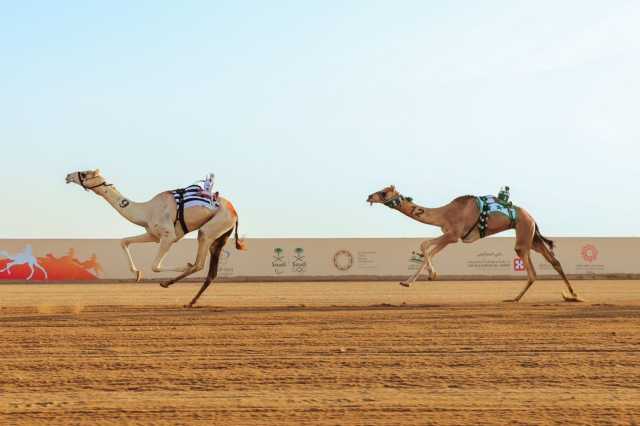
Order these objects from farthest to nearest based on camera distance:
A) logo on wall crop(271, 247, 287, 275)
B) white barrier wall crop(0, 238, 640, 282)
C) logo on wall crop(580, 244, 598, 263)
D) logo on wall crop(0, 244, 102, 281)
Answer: logo on wall crop(580, 244, 598, 263), logo on wall crop(271, 247, 287, 275), white barrier wall crop(0, 238, 640, 282), logo on wall crop(0, 244, 102, 281)

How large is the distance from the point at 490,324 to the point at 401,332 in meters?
1.88

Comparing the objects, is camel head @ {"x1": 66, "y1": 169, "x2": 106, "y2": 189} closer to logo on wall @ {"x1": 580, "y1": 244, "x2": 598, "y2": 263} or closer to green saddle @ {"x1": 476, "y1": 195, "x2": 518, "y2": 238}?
green saddle @ {"x1": 476, "y1": 195, "x2": 518, "y2": 238}

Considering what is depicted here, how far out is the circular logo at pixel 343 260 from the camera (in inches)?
1658

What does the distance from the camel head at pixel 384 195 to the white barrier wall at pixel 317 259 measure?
71.9 ft

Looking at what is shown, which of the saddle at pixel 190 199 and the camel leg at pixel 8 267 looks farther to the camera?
the camel leg at pixel 8 267

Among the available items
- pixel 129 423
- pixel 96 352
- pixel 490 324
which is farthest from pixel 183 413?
pixel 490 324

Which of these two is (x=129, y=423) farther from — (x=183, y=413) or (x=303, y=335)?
(x=303, y=335)

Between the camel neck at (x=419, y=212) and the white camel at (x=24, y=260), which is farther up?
the camel neck at (x=419, y=212)

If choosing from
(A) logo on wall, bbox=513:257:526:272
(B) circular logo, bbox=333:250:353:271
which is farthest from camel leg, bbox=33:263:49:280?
(A) logo on wall, bbox=513:257:526:272

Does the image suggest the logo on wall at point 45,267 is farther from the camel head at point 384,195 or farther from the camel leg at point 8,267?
the camel head at point 384,195

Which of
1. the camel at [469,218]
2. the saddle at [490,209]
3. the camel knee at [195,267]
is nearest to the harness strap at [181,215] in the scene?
the camel knee at [195,267]

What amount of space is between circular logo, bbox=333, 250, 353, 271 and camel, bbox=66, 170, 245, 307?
25063mm

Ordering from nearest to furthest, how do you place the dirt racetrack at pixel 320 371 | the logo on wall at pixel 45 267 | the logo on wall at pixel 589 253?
the dirt racetrack at pixel 320 371 → the logo on wall at pixel 45 267 → the logo on wall at pixel 589 253

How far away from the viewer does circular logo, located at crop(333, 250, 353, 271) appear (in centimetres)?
4212
